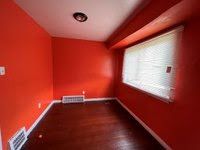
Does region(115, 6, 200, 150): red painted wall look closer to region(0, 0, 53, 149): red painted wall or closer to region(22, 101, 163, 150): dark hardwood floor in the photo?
region(22, 101, 163, 150): dark hardwood floor

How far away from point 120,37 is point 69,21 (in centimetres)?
120

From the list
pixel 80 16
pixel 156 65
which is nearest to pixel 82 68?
pixel 80 16

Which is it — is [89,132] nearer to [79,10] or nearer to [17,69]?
[17,69]

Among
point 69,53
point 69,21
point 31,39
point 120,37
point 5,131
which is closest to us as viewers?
point 5,131

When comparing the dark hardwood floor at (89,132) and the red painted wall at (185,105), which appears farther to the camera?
the dark hardwood floor at (89,132)

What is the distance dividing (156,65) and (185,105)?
86 centimetres

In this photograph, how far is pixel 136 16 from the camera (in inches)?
77.1

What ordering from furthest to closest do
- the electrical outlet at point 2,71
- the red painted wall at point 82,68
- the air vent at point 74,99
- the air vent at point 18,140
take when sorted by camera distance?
the air vent at point 74,99 < the red painted wall at point 82,68 < the air vent at point 18,140 < the electrical outlet at point 2,71

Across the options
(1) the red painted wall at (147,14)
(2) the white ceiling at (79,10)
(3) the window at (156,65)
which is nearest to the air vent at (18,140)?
(2) the white ceiling at (79,10)

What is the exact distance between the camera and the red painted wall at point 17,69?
4.92ft

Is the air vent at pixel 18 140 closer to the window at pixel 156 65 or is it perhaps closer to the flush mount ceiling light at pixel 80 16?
the flush mount ceiling light at pixel 80 16

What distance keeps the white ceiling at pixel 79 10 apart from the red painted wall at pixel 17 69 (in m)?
0.21

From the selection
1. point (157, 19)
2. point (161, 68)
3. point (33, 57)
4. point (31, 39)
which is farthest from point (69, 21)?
point (161, 68)

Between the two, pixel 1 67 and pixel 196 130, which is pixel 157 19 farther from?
pixel 1 67
